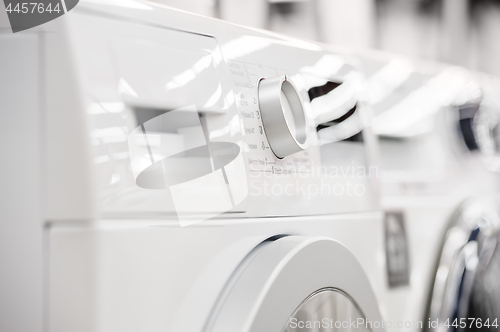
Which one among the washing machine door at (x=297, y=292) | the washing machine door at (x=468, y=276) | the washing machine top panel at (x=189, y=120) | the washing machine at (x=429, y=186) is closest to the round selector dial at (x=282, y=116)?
the washing machine top panel at (x=189, y=120)

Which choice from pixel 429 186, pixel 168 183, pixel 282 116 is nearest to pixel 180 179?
pixel 168 183

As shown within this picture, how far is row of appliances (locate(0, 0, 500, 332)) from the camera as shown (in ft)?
1.22

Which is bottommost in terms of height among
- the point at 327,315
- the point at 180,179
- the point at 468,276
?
the point at 468,276

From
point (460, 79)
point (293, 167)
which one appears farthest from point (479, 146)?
point (293, 167)

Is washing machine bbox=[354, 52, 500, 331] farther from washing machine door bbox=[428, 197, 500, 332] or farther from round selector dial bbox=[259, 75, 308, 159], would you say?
round selector dial bbox=[259, 75, 308, 159]

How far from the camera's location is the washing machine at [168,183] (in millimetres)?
372

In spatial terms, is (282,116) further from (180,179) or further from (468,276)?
(468,276)

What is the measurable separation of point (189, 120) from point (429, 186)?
65 cm

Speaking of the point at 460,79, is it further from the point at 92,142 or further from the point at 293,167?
the point at 92,142

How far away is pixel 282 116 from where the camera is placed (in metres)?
0.50

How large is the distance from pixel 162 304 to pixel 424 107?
74 cm

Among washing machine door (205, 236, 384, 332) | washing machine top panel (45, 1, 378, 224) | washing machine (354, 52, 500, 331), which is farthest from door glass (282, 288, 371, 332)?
washing machine (354, 52, 500, 331)

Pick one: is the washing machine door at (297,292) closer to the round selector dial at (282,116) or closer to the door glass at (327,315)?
the door glass at (327,315)

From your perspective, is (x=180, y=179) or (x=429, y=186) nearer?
(x=180, y=179)
